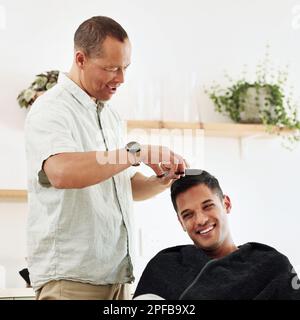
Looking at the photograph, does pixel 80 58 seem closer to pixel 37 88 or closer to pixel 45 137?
pixel 45 137

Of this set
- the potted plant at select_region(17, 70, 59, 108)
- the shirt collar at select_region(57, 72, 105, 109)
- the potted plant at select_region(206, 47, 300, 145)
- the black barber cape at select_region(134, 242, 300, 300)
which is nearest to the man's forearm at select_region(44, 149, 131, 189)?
the shirt collar at select_region(57, 72, 105, 109)

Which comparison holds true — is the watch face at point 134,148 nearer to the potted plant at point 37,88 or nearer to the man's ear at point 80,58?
the man's ear at point 80,58

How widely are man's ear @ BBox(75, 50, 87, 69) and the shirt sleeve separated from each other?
0.15 meters

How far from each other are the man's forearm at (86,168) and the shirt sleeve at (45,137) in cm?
5

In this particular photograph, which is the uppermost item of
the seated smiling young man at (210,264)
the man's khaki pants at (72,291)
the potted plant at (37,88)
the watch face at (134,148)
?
the potted plant at (37,88)

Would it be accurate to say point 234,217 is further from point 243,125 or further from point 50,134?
point 50,134

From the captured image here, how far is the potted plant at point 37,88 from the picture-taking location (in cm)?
218

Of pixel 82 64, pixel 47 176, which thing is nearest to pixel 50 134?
pixel 47 176

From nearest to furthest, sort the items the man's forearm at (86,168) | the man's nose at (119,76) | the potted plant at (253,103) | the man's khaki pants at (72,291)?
the man's forearm at (86,168), the man's khaki pants at (72,291), the man's nose at (119,76), the potted plant at (253,103)

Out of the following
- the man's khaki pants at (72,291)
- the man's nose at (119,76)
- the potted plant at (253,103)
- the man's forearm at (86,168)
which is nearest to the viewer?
the man's forearm at (86,168)

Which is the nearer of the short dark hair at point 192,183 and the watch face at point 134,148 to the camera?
the watch face at point 134,148

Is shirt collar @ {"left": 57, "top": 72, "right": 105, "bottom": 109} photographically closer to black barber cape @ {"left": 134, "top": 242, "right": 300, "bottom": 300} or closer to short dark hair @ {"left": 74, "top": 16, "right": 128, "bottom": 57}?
short dark hair @ {"left": 74, "top": 16, "right": 128, "bottom": 57}

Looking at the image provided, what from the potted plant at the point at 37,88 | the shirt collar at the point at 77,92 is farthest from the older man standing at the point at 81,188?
the potted plant at the point at 37,88

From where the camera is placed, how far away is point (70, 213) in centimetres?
131
